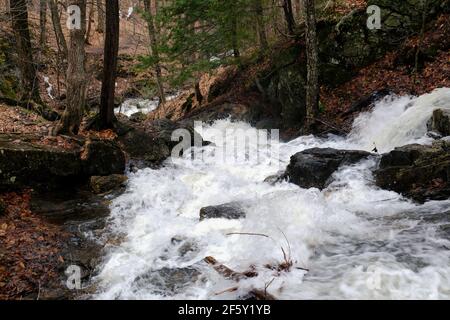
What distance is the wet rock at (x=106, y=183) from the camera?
30.5ft

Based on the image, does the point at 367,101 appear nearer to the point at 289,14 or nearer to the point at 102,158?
the point at 289,14

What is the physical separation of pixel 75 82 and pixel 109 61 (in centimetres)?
153

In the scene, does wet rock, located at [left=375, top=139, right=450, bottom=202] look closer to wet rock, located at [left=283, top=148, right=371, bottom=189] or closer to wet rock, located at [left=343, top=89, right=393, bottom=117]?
wet rock, located at [left=283, top=148, right=371, bottom=189]

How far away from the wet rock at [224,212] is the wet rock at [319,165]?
1830mm

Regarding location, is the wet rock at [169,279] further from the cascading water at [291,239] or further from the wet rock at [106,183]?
the wet rock at [106,183]

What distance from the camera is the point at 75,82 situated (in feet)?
34.3

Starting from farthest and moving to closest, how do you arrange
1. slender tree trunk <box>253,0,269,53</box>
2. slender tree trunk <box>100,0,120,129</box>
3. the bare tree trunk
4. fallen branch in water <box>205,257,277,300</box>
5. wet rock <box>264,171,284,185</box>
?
slender tree trunk <box>253,0,269,53</box>, slender tree trunk <box>100,0,120,129</box>, the bare tree trunk, wet rock <box>264,171,284,185</box>, fallen branch in water <box>205,257,277,300</box>

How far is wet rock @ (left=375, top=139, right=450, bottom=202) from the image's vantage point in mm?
6848

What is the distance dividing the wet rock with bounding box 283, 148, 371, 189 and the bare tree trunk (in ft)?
18.9

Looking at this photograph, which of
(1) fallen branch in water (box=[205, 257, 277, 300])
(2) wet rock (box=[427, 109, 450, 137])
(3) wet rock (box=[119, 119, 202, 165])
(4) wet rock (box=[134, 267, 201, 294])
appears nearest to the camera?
(1) fallen branch in water (box=[205, 257, 277, 300])

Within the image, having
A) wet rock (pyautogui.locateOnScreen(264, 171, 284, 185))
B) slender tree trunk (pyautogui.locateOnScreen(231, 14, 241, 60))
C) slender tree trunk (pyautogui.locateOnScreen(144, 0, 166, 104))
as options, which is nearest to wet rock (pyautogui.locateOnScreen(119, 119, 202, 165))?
wet rock (pyautogui.locateOnScreen(264, 171, 284, 185))

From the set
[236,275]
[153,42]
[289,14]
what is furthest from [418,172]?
[153,42]

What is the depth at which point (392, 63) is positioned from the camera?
12836 millimetres

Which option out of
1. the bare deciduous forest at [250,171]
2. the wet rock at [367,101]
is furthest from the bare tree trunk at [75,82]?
the wet rock at [367,101]
